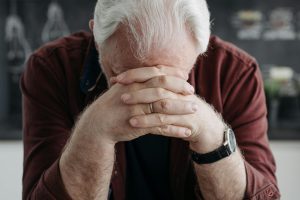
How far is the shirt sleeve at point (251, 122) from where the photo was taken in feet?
4.10

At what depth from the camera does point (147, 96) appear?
98 cm

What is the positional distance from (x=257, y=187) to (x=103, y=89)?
493 mm

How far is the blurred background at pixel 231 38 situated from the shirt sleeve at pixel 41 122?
845 millimetres

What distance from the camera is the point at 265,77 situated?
2.22 meters

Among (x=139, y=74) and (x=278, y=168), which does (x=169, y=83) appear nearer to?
(x=139, y=74)

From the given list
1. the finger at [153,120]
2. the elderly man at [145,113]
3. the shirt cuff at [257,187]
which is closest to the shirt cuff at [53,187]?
the elderly man at [145,113]

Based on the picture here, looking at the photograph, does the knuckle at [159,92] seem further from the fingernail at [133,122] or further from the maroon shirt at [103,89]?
the maroon shirt at [103,89]

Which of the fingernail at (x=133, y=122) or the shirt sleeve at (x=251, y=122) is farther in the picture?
the shirt sleeve at (x=251, y=122)

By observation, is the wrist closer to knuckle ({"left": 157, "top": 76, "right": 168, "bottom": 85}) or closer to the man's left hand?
the man's left hand

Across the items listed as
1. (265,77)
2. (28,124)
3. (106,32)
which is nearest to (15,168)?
(28,124)

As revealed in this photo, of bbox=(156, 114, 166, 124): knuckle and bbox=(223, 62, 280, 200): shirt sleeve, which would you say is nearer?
bbox=(156, 114, 166, 124): knuckle

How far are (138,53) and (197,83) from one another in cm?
36

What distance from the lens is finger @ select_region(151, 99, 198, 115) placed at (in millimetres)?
985

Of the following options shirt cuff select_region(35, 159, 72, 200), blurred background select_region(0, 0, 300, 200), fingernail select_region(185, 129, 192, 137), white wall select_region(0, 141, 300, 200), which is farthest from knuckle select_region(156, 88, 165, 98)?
white wall select_region(0, 141, 300, 200)
